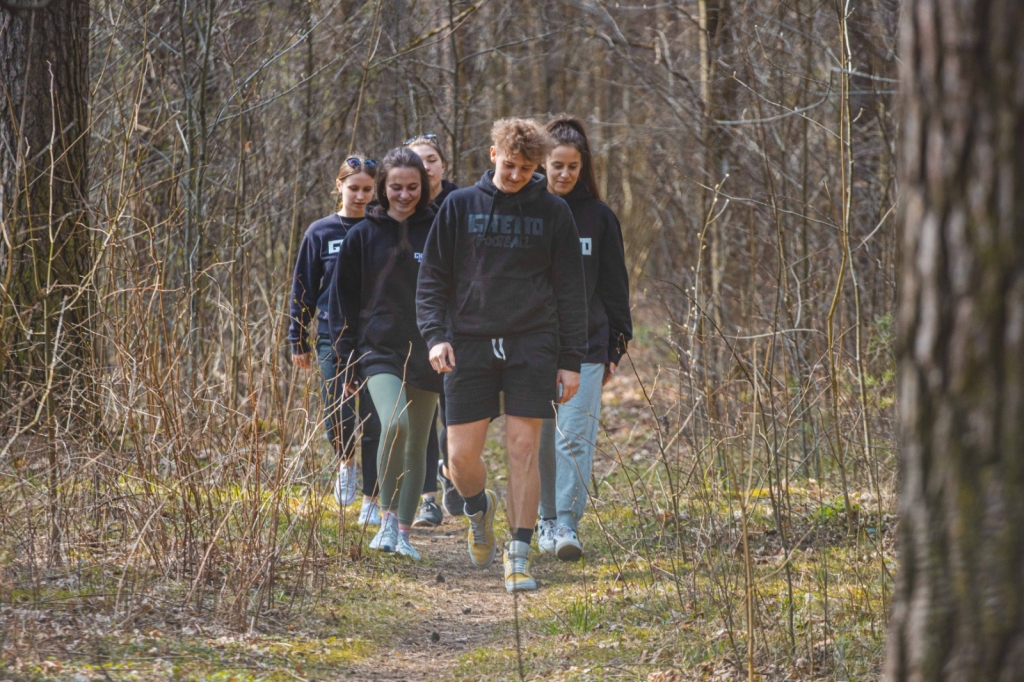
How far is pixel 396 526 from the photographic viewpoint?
5797 millimetres

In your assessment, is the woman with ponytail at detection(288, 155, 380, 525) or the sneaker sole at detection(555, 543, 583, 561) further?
the woman with ponytail at detection(288, 155, 380, 525)

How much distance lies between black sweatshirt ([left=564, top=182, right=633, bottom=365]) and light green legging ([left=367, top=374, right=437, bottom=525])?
38.0 inches

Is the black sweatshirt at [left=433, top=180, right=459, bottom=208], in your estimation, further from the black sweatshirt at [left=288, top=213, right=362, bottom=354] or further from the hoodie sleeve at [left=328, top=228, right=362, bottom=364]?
the hoodie sleeve at [left=328, top=228, right=362, bottom=364]

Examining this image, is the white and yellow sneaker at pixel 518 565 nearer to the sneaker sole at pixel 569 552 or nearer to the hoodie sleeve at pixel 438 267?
the sneaker sole at pixel 569 552

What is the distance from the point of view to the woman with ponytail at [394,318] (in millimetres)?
5773

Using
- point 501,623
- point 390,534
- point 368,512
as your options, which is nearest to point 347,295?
point 368,512

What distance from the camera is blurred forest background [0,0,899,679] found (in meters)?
4.22

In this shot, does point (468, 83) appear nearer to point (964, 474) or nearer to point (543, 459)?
point (543, 459)

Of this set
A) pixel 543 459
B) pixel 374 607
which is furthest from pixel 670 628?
pixel 543 459

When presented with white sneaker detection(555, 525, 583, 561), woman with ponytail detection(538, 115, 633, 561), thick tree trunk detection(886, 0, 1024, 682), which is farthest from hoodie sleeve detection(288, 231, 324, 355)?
thick tree trunk detection(886, 0, 1024, 682)

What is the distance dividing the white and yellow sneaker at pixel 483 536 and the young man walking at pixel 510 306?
45 centimetres

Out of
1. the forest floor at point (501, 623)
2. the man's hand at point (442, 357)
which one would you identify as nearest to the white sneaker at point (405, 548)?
the forest floor at point (501, 623)

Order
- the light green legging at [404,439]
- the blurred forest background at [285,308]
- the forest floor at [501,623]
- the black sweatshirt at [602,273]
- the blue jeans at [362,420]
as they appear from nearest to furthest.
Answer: the forest floor at [501,623] → the blurred forest background at [285,308] → the light green legging at [404,439] → the black sweatshirt at [602,273] → the blue jeans at [362,420]

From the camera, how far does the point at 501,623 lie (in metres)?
5.02
